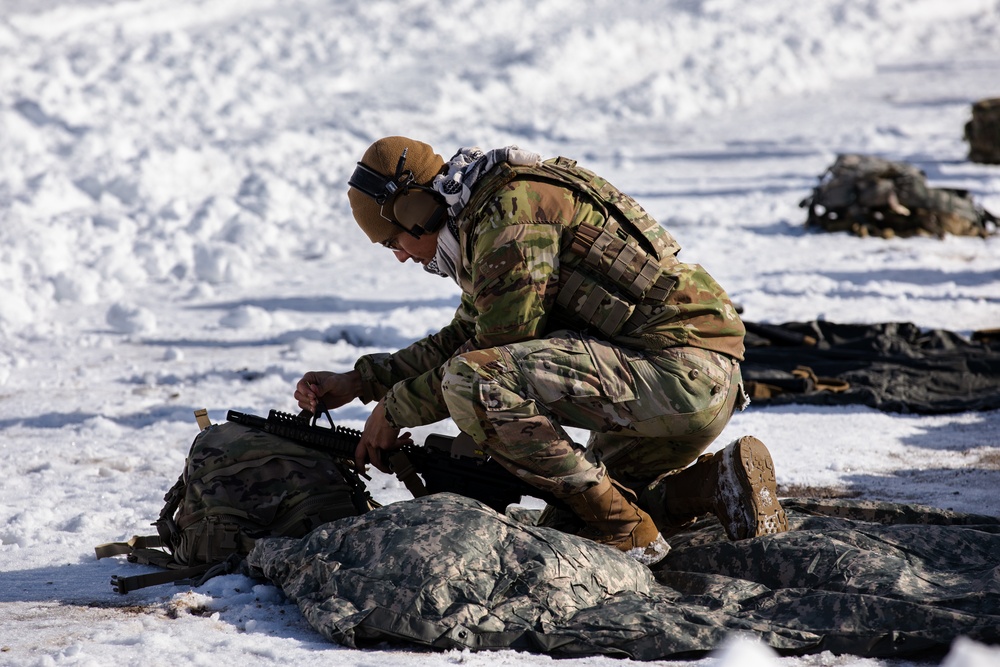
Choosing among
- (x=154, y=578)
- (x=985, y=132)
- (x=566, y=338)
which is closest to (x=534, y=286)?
(x=566, y=338)

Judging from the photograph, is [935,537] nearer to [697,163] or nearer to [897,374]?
[897,374]

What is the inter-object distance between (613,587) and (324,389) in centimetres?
119

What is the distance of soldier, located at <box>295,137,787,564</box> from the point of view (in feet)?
10.4

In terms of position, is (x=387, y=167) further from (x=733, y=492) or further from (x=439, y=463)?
(x=733, y=492)

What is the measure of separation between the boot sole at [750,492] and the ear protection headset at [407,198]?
1.10 m

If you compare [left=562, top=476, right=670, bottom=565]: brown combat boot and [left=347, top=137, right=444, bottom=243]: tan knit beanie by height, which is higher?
[left=347, top=137, right=444, bottom=243]: tan knit beanie

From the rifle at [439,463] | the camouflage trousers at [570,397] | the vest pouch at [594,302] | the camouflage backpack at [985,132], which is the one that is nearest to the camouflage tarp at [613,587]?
the camouflage trousers at [570,397]

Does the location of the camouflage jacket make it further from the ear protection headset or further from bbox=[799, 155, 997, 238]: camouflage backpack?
bbox=[799, 155, 997, 238]: camouflage backpack

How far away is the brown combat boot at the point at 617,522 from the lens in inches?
128

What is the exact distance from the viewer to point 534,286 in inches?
125

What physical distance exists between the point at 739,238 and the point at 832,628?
7591 millimetres

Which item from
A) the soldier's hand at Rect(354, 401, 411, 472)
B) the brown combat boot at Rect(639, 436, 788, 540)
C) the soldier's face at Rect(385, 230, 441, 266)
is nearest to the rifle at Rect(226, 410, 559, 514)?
the soldier's hand at Rect(354, 401, 411, 472)

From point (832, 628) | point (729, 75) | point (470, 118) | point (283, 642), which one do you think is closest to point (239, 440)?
point (283, 642)

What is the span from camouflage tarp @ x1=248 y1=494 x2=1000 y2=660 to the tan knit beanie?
2.82 feet
